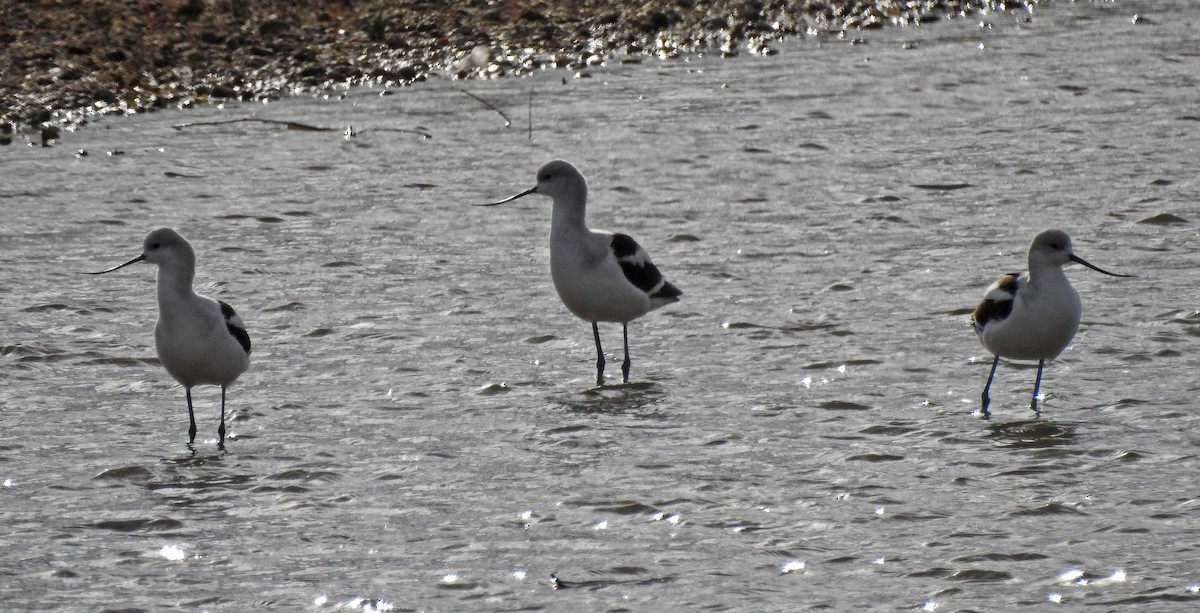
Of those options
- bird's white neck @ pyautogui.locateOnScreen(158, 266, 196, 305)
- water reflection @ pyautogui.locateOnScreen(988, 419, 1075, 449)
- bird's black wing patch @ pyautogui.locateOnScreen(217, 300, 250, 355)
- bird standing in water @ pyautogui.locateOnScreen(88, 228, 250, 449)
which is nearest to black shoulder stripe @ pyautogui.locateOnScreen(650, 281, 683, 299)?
water reflection @ pyautogui.locateOnScreen(988, 419, 1075, 449)

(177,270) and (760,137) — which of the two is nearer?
(177,270)

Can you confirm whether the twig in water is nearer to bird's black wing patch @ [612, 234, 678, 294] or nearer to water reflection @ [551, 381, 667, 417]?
bird's black wing patch @ [612, 234, 678, 294]

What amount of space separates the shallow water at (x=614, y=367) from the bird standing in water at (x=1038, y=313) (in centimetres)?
38

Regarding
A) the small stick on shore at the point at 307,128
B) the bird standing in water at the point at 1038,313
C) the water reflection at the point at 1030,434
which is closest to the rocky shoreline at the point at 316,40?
the small stick on shore at the point at 307,128

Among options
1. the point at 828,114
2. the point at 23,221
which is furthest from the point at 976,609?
the point at 828,114

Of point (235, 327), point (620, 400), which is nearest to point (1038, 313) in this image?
point (620, 400)

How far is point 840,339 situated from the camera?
460 inches

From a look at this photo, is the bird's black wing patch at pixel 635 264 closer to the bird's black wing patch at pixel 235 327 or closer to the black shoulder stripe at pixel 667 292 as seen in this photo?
the black shoulder stripe at pixel 667 292

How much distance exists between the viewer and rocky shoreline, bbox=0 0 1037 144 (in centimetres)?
2003

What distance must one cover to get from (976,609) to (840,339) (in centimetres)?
462

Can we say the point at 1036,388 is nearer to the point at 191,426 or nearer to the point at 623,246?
the point at 623,246

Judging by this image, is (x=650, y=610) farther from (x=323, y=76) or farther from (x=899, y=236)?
(x=323, y=76)

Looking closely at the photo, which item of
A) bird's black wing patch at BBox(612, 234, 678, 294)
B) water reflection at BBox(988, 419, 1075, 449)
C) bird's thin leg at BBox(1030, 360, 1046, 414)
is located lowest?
water reflection at BBox(988, 419, 1075, 449)

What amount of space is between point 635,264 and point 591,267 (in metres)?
0.36
